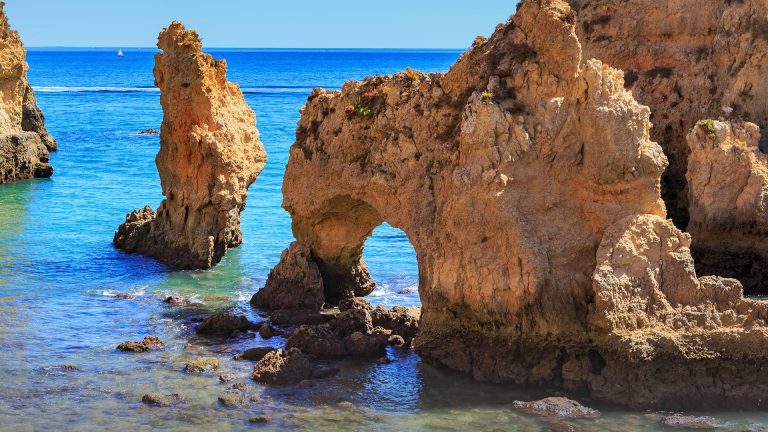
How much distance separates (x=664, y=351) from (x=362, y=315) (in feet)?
25.8

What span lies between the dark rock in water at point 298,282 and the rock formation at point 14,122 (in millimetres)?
29778

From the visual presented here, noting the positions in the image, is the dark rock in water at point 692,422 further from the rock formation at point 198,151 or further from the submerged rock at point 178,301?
the rock formation at point 198,151

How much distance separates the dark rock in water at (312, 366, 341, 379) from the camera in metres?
24.9

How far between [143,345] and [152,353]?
0.45 metres

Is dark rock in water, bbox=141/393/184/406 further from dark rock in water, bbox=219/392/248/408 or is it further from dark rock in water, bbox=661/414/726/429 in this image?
dark rock in water, bbox=661/414/726/429

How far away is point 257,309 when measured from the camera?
31266 millimetres

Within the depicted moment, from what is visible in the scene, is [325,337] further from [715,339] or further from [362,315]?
[715,339]

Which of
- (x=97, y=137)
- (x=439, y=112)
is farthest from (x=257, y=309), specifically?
(x=97, y=137)


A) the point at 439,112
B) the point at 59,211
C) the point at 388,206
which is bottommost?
the point at 59,211

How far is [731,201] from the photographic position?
96.0 feet

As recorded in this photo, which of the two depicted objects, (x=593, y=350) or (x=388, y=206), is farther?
(x=388, y=206)

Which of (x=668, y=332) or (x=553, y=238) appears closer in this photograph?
(x=668, y=332)

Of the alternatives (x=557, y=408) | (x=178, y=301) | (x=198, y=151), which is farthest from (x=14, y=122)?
(x=557, y=408)

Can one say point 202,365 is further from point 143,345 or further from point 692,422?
point 692,422
